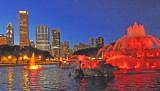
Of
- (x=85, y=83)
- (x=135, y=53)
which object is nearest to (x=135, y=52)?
(x=135, y=53)

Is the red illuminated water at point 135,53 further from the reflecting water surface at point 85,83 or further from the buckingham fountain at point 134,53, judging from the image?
the reflecting water surface at point 85,83

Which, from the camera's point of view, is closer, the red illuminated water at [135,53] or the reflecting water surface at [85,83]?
the reflecting water surface at [85,83]

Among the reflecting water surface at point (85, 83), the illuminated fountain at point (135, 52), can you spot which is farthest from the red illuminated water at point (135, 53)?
the reflecting water surface at point (85, 83)

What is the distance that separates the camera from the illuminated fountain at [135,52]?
3803cm

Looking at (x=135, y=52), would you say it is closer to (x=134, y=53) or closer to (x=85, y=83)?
(x=134, y=53)

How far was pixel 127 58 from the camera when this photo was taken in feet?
126

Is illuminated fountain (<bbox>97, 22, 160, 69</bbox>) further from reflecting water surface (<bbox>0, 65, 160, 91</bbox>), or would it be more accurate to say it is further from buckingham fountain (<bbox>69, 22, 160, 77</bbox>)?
reflecting water surface (<bbox>0, 65, 160, 91</bbox>)

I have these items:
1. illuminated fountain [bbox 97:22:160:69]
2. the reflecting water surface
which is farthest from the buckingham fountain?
the reflecting water surface

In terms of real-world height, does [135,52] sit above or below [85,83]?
above

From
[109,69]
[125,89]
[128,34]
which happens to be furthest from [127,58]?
[125,89]

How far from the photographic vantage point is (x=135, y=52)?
4091 centimetres

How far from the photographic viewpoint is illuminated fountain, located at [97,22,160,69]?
125ft

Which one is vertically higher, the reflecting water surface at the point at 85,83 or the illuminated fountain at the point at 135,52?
the illuminated fountain at the point at 135,52

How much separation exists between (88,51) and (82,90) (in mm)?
143283
